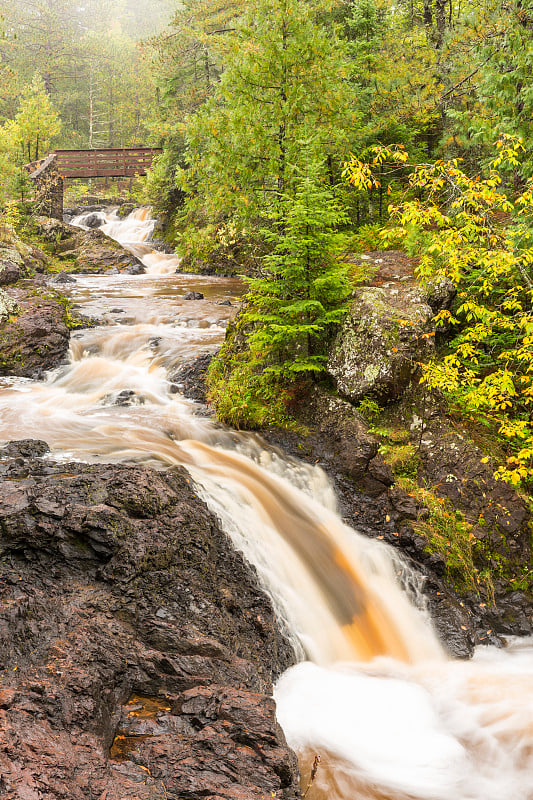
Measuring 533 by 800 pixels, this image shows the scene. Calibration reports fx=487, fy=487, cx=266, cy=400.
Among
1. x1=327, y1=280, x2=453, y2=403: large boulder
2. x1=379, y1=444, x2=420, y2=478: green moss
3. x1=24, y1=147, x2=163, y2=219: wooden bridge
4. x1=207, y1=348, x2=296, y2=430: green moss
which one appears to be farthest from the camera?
x1=24, y1=147, x2=163, y2=219: wooden bridge

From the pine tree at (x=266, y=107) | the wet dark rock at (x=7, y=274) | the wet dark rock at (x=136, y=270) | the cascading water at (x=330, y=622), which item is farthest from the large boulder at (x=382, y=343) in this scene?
the wet dark rock at (x=136, y=270)

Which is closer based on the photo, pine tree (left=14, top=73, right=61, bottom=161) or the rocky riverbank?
the rocky riverbank

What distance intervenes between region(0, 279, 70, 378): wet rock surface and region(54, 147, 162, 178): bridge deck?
24558 millimetres

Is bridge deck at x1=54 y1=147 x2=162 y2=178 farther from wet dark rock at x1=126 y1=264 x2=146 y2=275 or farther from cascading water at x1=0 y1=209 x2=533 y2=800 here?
cascading water at x1=0 y1=209 x2=533 y2=800

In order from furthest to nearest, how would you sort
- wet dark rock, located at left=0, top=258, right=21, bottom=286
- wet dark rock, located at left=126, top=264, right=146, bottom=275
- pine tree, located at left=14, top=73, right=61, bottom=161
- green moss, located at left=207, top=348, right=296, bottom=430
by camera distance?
pine tree, located at left=14, top=73, right=61, bottom=161, wet dark rock, located at left=126, top=264, right=146, bottom=275, wet dark rock, located at left=0, top=258, right=21, bottom=286, green moss, located at left=207, top=348, right=296, bottom=430

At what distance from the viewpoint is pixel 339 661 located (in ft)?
16.9

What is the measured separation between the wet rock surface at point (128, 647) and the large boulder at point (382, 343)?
3.38 metres

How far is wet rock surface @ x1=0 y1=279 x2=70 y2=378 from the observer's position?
32.6 ft

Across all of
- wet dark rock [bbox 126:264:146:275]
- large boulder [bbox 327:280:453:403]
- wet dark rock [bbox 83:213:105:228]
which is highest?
wet dark rock [bbox 83:213:105:228]

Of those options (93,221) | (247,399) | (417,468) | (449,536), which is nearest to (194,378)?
(247,399)

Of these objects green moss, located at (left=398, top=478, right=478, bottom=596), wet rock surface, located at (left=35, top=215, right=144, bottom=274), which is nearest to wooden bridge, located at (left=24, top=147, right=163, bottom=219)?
wet rock surface, located at (left=35, top=215, right=144, bottom=274)

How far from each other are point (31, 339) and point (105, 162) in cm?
2715

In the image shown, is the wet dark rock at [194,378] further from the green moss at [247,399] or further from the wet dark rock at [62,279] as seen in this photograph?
the wet dark rock at [62,279]

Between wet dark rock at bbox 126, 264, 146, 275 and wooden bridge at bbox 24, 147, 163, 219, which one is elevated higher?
wooden bridge at bbox 24, 147, 163, 219
